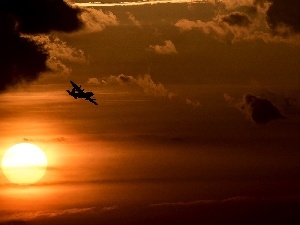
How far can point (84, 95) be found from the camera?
31.3m
